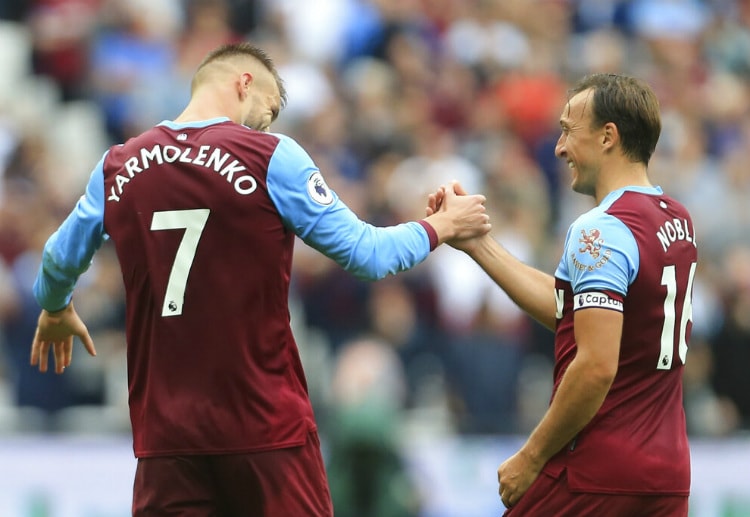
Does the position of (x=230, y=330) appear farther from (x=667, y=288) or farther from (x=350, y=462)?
(x=350, y=462)

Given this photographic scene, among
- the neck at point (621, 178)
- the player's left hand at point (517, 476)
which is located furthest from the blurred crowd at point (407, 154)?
the neck at point (621, 178)

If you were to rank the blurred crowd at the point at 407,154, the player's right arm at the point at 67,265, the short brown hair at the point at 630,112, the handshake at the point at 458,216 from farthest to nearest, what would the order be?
1. the blurred crowd at the point at 407,154
2. the handshake at the point at 458,216
3. the player's right arm at the point at 67,265
4. the short brown hair at the point at 630,112

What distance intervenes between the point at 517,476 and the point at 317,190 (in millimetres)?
1387

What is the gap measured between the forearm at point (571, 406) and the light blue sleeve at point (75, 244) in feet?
6.34

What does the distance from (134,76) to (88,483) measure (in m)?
5.02

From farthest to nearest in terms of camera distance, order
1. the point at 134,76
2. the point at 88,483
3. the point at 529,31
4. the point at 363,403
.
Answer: the point at 529,31 < the point at 134,76 < the point at 88,483 < the point at 363,403

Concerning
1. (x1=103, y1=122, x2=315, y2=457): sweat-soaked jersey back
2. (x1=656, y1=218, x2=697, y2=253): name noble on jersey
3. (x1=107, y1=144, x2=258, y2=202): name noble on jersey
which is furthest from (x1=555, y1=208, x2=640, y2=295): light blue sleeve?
(x1=107, y1=144, x2=258, y2=202): name noble on jersey

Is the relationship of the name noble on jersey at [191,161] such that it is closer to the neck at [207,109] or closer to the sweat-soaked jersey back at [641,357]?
the neck at [207,109]

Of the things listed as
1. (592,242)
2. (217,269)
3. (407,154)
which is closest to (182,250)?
(217,269)

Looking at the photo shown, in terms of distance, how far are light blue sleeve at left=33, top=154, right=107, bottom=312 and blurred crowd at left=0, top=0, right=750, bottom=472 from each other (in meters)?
3.90

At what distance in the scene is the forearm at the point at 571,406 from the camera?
534 centimetres

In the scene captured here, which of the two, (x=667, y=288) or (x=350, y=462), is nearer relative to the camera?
(x=667, y=288)

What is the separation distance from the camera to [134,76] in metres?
14.4

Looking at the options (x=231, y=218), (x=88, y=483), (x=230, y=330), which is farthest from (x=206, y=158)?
(x=88, y=483)
